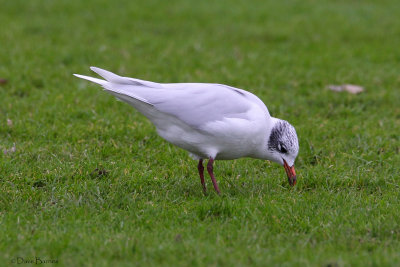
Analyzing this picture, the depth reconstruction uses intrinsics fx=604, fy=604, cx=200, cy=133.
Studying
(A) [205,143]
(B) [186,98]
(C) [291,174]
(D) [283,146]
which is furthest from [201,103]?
(C) [291,174]

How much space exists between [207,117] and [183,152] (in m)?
1.19

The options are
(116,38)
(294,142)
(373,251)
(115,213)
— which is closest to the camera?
(373,251)

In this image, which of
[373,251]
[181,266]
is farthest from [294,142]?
[181,266]

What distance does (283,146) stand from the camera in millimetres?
4824

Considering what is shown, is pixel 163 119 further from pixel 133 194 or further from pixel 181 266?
pixel 181 266

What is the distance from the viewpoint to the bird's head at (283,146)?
4.82 metres

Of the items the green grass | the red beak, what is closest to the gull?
the red beak

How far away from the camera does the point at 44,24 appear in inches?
385

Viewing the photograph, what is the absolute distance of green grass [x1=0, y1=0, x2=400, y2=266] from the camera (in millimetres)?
3736

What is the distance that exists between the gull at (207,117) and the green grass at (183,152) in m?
0.37

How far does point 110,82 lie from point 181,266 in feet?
5.77

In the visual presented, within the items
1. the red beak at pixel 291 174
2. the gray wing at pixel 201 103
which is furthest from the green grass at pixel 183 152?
the gray wing at pixel 201 103

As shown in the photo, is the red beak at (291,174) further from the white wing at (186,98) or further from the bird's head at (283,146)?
the white wing at (186,98)

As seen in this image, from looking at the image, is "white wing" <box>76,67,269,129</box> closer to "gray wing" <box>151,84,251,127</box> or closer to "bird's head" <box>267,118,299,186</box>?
"gray wing" <box>151,84,251,127</box>
